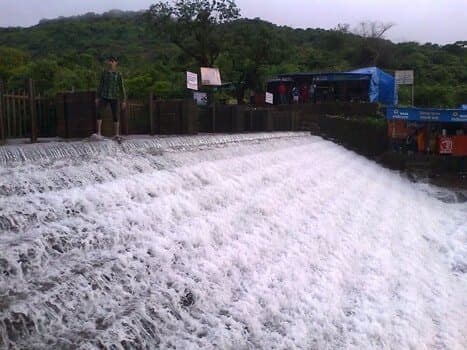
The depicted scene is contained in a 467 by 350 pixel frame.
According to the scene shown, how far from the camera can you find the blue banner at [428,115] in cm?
1789

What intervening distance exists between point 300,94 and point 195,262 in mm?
20430

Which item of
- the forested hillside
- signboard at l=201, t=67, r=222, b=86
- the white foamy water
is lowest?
the white foamy water

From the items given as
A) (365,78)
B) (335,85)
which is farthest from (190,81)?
(335,85)

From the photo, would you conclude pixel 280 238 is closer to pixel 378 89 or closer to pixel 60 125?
pixel 60 125

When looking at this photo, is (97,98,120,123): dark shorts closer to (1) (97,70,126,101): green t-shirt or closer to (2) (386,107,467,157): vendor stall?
(1) (97,70,126,101): green t-shirt

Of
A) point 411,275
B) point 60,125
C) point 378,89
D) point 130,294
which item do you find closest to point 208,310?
point 130,294

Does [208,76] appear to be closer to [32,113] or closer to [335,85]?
[32,113]

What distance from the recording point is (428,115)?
59.7 ft

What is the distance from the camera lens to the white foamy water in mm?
3607

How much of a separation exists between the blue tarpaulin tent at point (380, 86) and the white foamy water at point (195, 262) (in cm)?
1617

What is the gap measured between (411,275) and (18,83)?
1672 cm

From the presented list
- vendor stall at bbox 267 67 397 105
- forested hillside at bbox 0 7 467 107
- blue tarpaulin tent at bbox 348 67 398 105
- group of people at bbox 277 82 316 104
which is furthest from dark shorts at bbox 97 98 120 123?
blue tarpaulin tent at bbox 348 67 398 105

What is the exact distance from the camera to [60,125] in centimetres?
906

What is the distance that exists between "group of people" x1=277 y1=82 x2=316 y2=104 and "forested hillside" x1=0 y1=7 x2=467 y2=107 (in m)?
1.63
